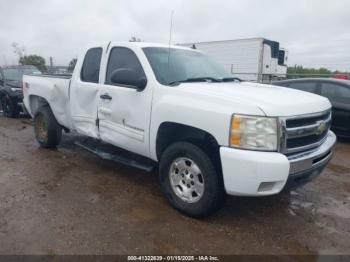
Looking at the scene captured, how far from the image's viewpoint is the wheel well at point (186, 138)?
11.8 ft

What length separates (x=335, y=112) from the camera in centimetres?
757

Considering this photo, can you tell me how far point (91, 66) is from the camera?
16.8 feet

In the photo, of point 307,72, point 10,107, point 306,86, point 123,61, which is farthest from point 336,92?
point 307,72

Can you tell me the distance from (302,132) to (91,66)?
126 inches

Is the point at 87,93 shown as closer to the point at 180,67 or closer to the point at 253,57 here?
the point at 180,67

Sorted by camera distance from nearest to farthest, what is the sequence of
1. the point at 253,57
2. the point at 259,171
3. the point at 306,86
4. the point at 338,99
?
the point at 259,171 < the point at 338,99 < the point at 306,86 < the point at 253,57

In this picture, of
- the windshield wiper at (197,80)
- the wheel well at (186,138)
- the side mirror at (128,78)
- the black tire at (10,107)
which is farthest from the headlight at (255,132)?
the black tire at (10,107)

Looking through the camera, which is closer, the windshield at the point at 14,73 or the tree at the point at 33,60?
the windshield at the point at 14,73

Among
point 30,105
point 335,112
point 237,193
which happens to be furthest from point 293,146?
point 30,105

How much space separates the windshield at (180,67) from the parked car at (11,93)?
687 centimetres

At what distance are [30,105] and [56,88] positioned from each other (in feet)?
4.79

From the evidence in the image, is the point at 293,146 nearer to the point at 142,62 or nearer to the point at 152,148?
the point at 152,148

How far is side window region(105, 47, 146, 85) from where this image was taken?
431 cm

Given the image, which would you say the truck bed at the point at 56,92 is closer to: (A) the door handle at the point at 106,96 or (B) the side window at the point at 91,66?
(B) the side window at the point at 91,66
